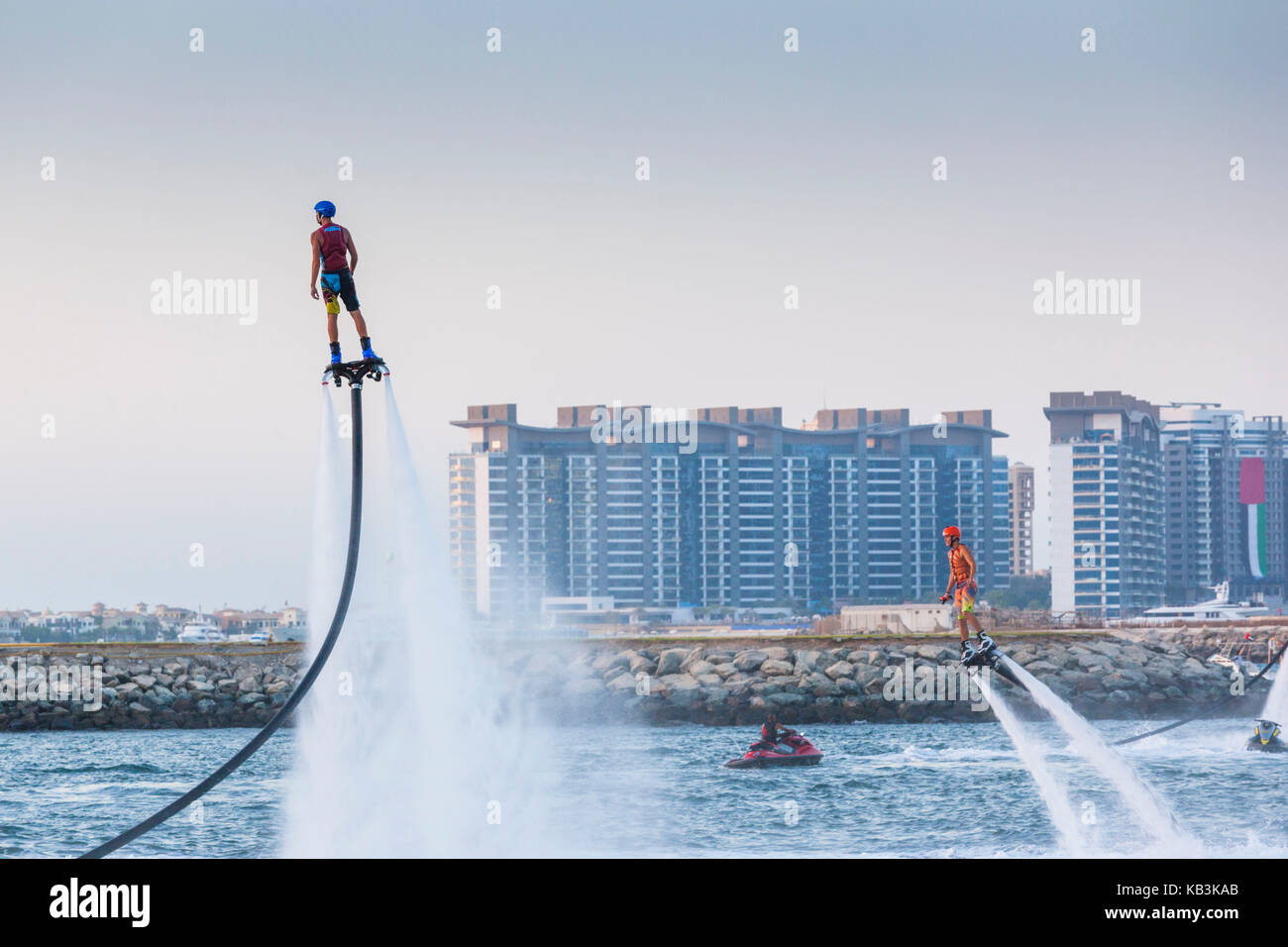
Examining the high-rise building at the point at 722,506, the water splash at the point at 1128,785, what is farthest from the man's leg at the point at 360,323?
the high-rise building at the point at 722,506

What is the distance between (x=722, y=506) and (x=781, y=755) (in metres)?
131

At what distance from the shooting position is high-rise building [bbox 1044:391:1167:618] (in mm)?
174500

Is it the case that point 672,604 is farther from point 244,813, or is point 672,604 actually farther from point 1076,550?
point 244,813

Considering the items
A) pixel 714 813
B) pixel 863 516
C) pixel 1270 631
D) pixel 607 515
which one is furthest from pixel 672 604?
pixel 714 813

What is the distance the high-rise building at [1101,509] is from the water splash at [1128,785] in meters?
122

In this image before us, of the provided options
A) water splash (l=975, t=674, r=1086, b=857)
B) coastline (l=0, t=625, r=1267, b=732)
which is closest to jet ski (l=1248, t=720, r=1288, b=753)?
water splash (l=975, t=674, r=1086, b=857)

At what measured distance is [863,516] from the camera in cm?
19262

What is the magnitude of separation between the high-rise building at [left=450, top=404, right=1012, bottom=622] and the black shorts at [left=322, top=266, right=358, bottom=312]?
15679 cm

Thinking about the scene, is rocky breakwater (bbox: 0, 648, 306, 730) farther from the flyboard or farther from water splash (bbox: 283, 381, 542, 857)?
the flyboard

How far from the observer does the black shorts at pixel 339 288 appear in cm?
1612

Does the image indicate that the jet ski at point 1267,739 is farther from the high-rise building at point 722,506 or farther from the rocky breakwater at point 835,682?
the high-rise building at point 722,506

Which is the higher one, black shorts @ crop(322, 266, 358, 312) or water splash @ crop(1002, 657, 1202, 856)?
black shorts @ crop(322, 266, 358, 312)

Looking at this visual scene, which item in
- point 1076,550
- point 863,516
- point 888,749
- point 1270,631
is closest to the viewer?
point 888,749

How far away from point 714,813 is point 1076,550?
13727 cm
